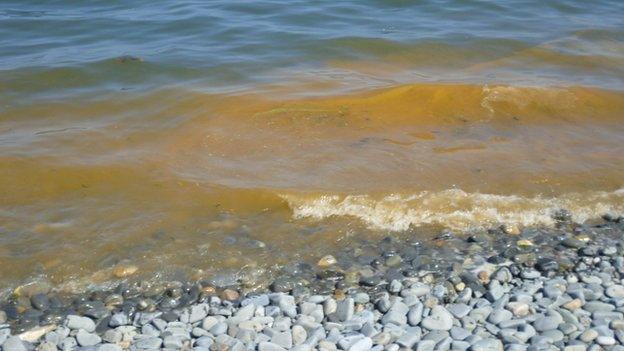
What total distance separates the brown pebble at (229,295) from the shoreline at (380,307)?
0.03 feet

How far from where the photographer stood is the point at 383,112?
8461mm

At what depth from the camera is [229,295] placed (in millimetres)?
4988

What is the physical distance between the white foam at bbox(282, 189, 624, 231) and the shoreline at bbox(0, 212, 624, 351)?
1.28ft

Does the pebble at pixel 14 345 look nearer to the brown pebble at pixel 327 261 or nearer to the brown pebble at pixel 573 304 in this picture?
the brown pebble at pixel 327 261

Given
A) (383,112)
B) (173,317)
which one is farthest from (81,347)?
(383,112)

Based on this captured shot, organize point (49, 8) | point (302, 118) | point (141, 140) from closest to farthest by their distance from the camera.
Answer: point (141, 140) < point (302, 118) < point (49, 8)

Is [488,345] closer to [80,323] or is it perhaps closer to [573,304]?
[573,304]

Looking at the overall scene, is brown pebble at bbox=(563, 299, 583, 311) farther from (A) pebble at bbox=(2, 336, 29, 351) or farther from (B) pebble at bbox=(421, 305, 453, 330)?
(A) pebble at bbox=(2, 336, 29, 351)

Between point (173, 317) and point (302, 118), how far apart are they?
3904mm

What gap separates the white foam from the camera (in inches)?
237

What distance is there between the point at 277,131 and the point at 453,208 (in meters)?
2.36

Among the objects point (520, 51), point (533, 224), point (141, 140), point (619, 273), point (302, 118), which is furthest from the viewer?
point (520, 51)

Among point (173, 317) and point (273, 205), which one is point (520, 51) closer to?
point (273, 205)

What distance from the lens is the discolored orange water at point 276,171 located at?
568 cm
